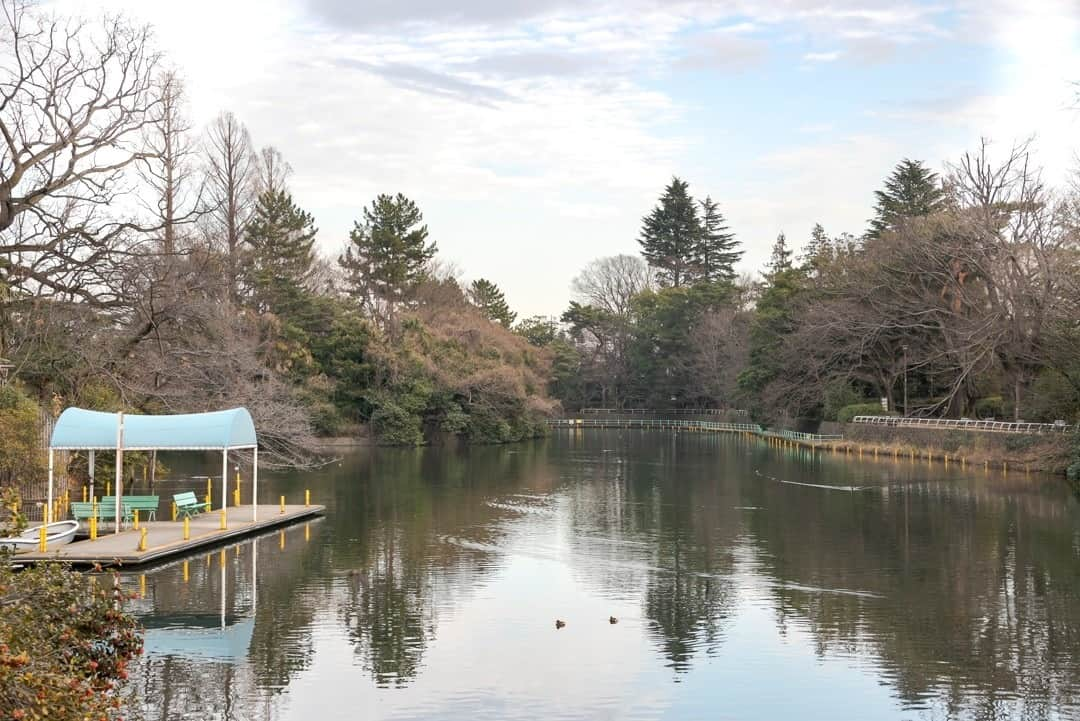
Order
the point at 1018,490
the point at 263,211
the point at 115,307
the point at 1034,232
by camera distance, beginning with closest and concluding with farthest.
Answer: the point at 115,307 → the point at 1018,490 → the point at 1034,232 → the point at 263,211

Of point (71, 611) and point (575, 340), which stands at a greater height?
point (575, 340)

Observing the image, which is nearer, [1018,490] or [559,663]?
[559,663]

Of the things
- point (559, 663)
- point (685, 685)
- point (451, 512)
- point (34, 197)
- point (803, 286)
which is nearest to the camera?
point (685, 685)

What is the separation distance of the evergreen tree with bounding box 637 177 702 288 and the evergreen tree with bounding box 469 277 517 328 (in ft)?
61.6

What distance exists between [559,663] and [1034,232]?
44127 mm

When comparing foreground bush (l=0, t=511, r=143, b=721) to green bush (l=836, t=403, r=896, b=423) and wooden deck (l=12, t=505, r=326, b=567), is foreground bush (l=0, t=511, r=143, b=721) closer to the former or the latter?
wooden deck (l=12, t=505, r=326, b=567)

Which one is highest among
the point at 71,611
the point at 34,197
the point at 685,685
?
the point at 34,197

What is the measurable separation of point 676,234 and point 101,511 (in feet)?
321

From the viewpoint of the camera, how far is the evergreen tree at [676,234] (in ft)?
391

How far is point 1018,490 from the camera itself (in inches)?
1581

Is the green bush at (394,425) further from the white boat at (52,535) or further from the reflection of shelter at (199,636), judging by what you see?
the reflection of shelter at (199,636)

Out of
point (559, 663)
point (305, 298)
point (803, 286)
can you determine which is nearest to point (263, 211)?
point (305, 298)

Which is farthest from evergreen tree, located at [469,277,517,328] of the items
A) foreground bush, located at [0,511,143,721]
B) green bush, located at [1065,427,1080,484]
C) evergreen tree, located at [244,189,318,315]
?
foreground bush, located at [0,511,143,721]

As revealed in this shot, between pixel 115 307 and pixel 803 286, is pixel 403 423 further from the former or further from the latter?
pixel 115 307
